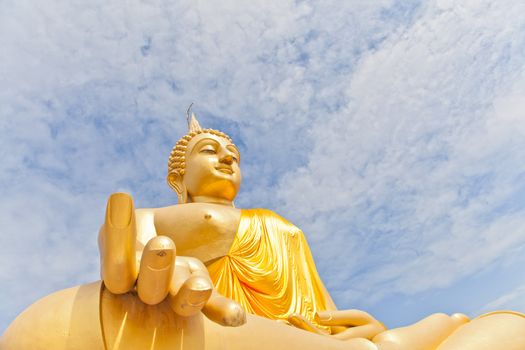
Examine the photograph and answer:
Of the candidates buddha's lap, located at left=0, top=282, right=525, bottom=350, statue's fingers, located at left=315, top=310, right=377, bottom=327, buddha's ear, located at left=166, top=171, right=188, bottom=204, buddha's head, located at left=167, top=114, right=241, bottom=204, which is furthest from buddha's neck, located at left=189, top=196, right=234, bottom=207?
buddha's lap, located at left=0, top=282, right=525, bottom=350

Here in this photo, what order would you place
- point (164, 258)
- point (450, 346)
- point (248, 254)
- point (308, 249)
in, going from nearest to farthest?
point (164, 258)
point (450, 346)
point (248, 254)
point (308, 249)

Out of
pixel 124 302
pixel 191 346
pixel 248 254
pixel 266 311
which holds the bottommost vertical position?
pixel 191 346

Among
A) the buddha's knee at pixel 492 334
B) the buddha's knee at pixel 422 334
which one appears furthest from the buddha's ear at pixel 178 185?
the buddha's knee at pixel 492 334

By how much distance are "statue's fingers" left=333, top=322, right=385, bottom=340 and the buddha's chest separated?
4.27ft

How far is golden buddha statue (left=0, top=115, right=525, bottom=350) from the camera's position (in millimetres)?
2406

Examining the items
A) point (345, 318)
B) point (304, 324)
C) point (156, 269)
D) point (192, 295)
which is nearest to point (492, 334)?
point (345, 318)

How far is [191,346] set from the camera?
261 centimetres

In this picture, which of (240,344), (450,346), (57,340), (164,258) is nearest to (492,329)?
(450,346)

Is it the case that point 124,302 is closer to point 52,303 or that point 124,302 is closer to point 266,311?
point 52,303

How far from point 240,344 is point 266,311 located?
62.3 inches

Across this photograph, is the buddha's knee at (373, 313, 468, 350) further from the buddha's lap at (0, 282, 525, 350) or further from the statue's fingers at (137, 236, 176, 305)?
the statue's fingers at (137, 236, 176, 305)

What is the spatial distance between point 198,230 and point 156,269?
7.12ft

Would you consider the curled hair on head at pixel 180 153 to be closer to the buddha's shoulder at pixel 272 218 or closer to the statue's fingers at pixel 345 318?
the buddha's shoulder at pixel 272 218

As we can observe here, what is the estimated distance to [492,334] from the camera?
329 cm
